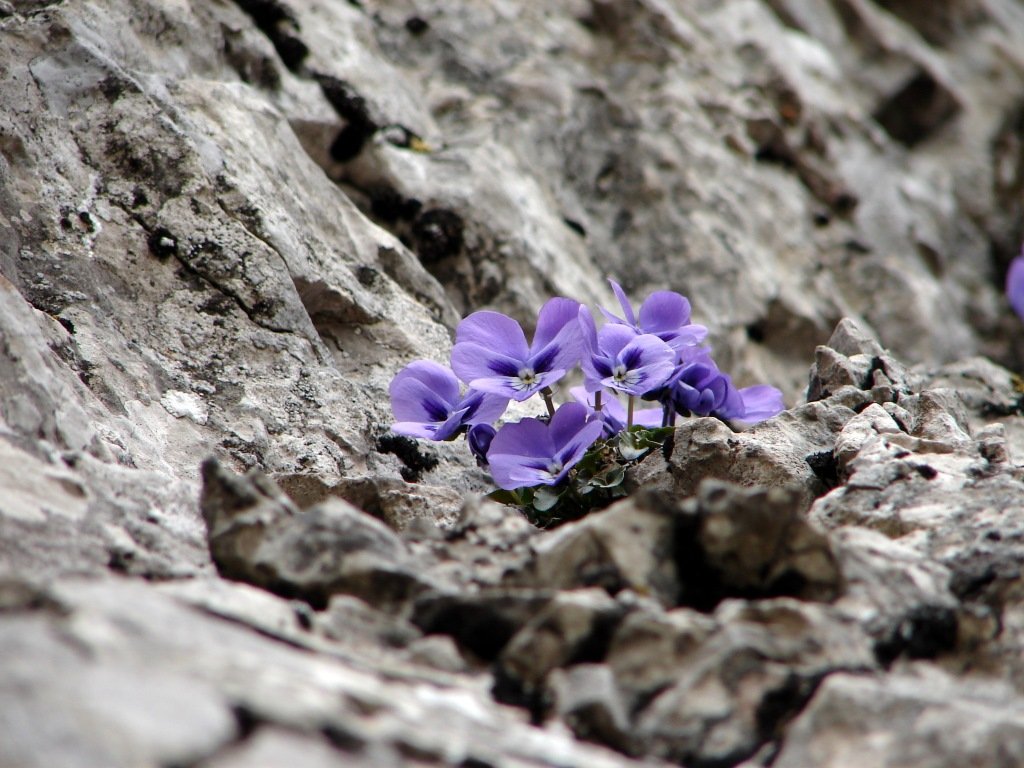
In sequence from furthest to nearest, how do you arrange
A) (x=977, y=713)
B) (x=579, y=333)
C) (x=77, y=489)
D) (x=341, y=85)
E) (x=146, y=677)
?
(x=341, y=85) < (x=579, y=333) < (x=77, y=489) < (x=977, y=713) < (x=146, y=677)

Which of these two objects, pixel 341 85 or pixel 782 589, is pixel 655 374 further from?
pixel 341 85

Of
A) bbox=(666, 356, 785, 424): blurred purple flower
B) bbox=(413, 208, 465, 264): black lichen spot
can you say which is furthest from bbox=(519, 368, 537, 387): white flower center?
bbox=(413, 208, 465, 264): black lichen spot

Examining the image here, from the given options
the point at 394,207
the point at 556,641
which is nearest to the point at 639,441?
the point at 556,641

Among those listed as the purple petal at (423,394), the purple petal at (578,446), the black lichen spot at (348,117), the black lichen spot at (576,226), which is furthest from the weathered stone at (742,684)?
the black lichen spot at (576,226)

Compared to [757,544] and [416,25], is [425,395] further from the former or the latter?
[416,25]

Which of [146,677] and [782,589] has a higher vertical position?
[782,589]

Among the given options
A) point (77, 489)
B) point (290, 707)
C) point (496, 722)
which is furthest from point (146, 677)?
point (77, 489)

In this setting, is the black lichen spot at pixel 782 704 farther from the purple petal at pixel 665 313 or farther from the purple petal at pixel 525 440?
the purple petal at pixel 665 313
